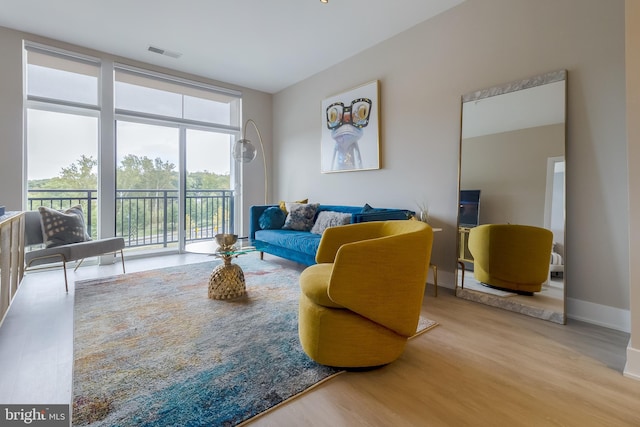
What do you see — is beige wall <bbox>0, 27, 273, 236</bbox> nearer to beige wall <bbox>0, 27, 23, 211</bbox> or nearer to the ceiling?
beige wall <bbox>0, 27, 23, 211</bbox>

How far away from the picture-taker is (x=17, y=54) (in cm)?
340

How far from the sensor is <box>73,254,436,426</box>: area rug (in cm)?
129

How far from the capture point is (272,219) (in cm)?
411

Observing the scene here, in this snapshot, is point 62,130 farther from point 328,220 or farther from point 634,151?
point 634,151

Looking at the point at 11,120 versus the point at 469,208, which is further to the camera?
the point at 11,120

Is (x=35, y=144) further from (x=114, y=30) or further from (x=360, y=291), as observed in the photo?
(x=360, y=291)

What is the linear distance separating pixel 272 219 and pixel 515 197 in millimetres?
2825

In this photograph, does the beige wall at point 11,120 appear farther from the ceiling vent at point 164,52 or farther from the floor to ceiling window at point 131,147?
the ceiling vent at point 164,52

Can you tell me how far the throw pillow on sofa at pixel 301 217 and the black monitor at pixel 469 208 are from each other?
6.16ft

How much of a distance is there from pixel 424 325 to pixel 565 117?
1.90m

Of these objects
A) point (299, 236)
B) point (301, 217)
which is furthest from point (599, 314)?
point (301, 217)

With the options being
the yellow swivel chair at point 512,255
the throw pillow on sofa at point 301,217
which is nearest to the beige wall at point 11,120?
the throw pillow on sofa at point 301,217

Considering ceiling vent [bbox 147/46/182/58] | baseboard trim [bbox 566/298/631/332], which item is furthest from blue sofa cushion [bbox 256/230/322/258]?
ceiling vent [bbox 147/46/182/58]

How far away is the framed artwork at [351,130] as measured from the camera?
3.72m
